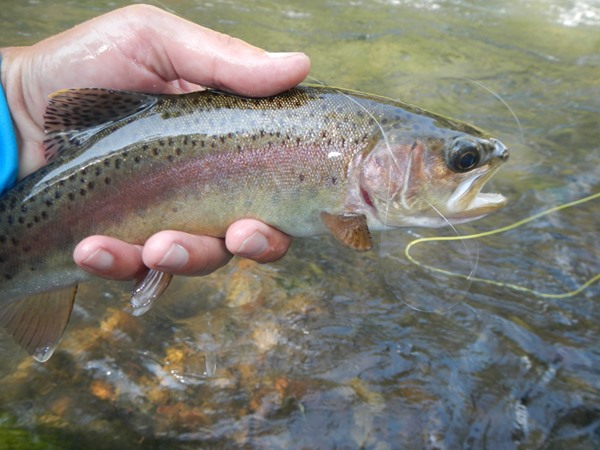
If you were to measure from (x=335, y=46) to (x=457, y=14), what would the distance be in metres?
2.90

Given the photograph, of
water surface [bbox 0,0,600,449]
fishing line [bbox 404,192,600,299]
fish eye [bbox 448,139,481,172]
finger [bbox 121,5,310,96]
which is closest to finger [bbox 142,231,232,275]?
finger [bbox 121,5,310,96]

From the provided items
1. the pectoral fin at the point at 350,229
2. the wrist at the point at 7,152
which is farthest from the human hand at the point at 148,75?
the pectoral fin at the point at 350,229

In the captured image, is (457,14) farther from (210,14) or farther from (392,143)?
(392,143)

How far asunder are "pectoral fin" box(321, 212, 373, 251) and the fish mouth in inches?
13.7

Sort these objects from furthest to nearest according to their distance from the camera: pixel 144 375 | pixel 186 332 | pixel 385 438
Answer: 1. pixel 186 332
2. pixel 144 375
3. pixel 385 438

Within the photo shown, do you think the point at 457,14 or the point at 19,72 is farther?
the point at 457,14

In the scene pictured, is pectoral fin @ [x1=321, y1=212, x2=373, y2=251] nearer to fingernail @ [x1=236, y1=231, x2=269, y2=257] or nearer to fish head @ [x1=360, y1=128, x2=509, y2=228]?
fish head @ [x1=360, y1=128, x2=509, y2=228]

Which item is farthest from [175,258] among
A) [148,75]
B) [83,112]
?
[148,75]

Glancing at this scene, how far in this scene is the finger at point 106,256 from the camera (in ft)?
7.43

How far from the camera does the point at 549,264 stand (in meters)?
3.93

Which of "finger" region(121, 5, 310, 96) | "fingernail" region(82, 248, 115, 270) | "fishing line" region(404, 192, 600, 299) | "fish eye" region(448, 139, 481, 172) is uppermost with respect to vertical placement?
"finger" region(121, 5, 310, 96)

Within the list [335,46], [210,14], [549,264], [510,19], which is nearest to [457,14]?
[510,19]

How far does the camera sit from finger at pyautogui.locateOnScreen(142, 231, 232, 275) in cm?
230

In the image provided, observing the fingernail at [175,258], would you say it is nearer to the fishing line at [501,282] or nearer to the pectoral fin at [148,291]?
the pectoral fin at [148,291]
